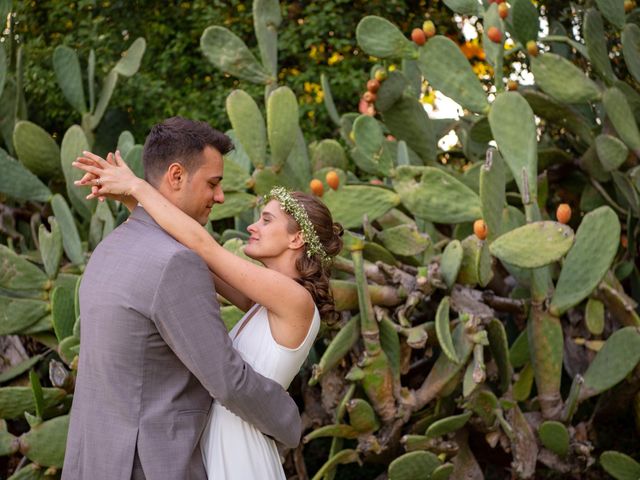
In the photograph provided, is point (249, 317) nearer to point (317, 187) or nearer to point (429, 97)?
point (317, 187)

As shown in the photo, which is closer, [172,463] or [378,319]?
[172,463]

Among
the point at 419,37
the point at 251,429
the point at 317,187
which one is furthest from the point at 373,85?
the point at 251,429

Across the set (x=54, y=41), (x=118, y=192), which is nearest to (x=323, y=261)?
(x=118, y=192)

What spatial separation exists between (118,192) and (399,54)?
2.72 meters

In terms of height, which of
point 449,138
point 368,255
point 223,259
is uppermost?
point 223,259

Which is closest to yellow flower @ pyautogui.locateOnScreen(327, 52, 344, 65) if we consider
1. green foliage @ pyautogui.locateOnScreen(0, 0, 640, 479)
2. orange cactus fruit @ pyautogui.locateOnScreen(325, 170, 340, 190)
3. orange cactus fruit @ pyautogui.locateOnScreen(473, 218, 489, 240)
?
green foliage @ pyautogui.locateOnScreen(0, 0, 640, 479)

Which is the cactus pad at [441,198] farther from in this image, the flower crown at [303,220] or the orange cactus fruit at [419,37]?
the flower crown at [303,220]

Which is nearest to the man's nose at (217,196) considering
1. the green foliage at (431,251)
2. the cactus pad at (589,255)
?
the green foliage at (431,251)

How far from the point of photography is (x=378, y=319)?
14.0ft

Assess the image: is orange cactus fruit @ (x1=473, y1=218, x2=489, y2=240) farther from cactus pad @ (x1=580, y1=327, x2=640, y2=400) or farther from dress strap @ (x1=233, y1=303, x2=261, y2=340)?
dress strap @ (x1=233, y1=303, x2=261, y2=340)

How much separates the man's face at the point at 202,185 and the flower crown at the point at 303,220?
0.89 ft

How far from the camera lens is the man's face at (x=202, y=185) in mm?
2723

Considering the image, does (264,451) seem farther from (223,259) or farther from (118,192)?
(118,192)

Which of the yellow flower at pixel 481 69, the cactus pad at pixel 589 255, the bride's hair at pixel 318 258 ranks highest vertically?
the bride's hair at pixel 318 258
